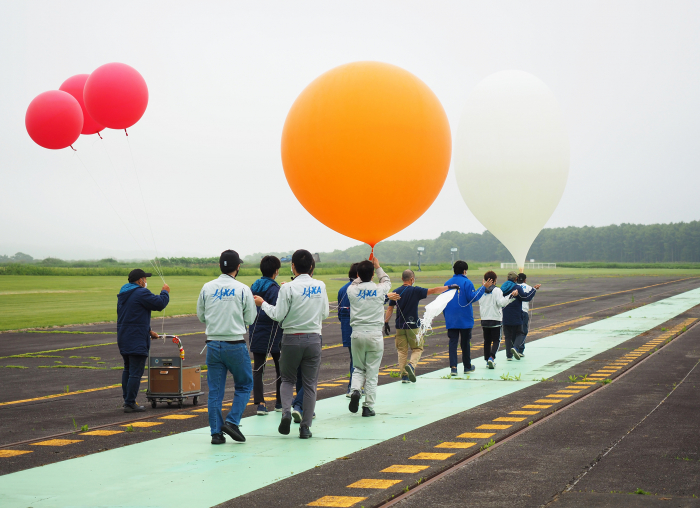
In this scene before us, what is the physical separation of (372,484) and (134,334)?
4960mm

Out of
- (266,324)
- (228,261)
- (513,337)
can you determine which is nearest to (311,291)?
(228,261)

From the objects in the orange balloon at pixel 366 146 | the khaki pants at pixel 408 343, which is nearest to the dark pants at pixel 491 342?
the khaki pants at pixel 408 343

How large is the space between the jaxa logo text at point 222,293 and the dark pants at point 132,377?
2.92 meters

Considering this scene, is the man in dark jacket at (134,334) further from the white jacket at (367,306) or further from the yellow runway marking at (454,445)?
the yellow runway marking at (454,445)

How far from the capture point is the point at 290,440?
764 cm

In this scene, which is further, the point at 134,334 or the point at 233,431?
the point at 134,334

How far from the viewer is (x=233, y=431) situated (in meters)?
7.31

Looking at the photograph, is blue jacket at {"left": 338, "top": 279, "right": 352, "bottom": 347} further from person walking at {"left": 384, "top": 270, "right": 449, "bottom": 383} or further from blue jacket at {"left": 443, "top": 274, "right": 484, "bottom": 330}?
blue jacket at {"left": 443, "top": 274, "right": 484, "bottom": 330}

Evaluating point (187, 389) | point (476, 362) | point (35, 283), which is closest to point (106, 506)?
point (187, 389)

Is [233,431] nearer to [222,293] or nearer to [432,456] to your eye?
[222,293]

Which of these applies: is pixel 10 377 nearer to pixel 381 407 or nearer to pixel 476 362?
pixel 381 407

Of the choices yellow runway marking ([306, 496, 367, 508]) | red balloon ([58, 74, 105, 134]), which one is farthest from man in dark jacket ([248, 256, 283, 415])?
red balloon ([58, 74, 105, 134])

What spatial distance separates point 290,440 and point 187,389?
2.97 m

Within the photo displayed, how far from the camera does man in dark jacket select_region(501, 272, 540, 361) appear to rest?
14.2 metres
